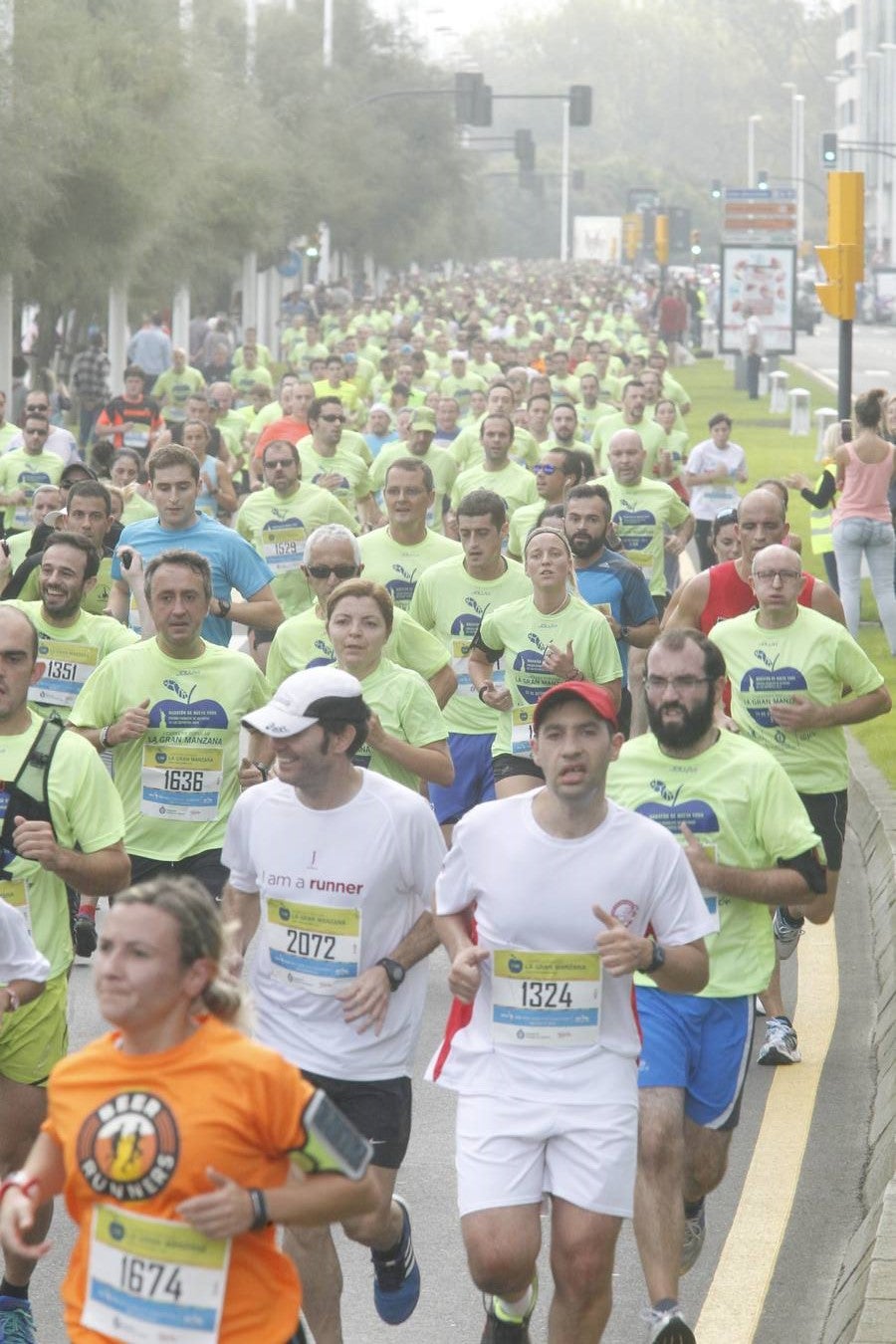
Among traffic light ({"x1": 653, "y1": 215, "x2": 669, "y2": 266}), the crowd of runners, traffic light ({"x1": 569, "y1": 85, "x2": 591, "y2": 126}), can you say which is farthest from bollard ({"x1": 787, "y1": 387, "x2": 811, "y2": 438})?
traffic light ({"x1": 653, "y1": 215, "x2": 669, "y2": 266})

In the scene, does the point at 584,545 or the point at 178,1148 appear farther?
the point at 584,545

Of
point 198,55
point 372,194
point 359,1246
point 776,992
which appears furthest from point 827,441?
point 372,194

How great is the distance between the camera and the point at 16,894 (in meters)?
6.39

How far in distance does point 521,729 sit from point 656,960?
4155mm

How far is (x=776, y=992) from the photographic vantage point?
9055 mm

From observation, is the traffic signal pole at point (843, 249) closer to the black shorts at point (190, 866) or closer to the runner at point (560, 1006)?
the black shorts at point (190, 866)

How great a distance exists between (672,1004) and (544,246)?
173 m

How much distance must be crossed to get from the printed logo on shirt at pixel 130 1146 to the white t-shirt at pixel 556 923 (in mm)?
1542

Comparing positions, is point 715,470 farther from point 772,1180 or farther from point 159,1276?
point 159,1276

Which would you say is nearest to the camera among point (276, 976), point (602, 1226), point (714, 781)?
point (602, 1226)

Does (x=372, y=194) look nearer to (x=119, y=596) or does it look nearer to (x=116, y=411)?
(x=116, y=411)

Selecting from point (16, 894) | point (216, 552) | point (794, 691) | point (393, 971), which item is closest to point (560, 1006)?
point (393, 971)

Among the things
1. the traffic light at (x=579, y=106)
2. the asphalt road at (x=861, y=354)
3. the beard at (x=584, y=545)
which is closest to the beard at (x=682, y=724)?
the beard at (x=584, y=545)

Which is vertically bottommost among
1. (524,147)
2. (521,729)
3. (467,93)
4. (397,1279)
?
(397,1279)
